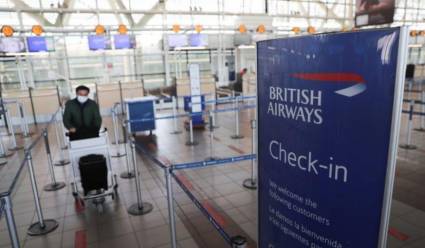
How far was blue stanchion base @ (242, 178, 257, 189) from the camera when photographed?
5.39 m

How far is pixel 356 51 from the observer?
1288 millimetres

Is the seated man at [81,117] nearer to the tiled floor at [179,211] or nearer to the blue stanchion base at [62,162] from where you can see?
the tiled floor at [179,211]

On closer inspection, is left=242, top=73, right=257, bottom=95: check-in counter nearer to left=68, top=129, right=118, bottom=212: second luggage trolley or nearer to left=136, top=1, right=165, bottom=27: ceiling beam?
left=136, top=1, right=165, bottom=27: ceiling beam

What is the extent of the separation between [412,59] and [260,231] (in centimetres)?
3124

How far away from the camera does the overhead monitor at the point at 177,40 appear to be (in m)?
13.6

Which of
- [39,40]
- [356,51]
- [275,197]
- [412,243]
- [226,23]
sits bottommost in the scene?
[412,243]

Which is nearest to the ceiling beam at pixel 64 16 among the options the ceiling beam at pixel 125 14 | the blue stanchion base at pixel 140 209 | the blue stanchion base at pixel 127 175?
the ceiling beam at pixel 125 14

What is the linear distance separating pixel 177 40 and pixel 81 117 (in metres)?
9.35

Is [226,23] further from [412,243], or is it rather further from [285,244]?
[285,244]

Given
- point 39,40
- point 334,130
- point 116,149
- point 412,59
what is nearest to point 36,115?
point 39,40

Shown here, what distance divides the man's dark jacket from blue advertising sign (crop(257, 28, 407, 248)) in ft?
13.0

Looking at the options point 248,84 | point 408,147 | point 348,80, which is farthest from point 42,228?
point 248,84

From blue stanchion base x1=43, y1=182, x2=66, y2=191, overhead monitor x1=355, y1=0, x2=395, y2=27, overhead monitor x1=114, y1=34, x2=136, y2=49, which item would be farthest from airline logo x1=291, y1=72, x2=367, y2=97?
overhead monitor x1=114, y1=34, x2=136, y2=49

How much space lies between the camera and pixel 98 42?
42.2 feet
